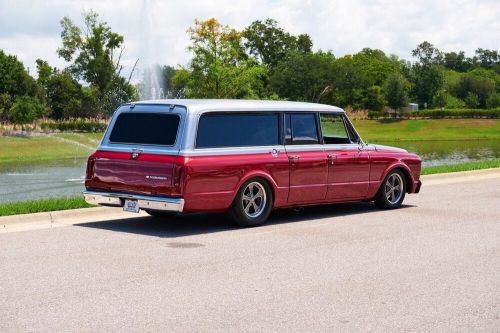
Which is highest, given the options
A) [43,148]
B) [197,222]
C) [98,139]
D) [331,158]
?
[331,158]

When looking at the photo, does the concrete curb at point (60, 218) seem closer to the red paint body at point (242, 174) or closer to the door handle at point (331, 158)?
the red paint body at point (242, 174)

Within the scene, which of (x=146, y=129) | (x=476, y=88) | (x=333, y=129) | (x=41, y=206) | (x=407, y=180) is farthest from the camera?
(x=476, y=88)

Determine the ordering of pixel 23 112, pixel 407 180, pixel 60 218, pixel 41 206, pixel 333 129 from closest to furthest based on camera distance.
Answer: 1. pixel 60 218
2. pixel 41 206
3. pixel 333 129
4. pixel 407 180
5. pixel 23 112

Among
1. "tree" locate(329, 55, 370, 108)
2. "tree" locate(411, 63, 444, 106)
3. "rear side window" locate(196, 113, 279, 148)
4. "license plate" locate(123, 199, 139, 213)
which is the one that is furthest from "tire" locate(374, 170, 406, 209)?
"tree" locate(411, 63, 444, 106)

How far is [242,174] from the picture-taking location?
11320 mm

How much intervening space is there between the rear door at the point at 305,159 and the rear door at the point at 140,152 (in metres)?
1.87

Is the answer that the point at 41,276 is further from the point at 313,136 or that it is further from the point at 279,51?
the point at 279,51

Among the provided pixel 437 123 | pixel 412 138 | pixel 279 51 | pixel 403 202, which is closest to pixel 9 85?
pixel 412 138

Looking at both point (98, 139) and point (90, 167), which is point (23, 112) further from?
point (90, 167)

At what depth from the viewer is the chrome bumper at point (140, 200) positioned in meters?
10.7

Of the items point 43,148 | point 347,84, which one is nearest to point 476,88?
point 347,84

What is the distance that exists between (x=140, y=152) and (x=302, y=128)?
103 inches

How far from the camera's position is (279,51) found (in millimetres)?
118938

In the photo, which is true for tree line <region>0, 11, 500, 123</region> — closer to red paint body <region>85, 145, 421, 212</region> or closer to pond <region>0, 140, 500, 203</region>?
pond <region>0, 140, 500, 203</region>
